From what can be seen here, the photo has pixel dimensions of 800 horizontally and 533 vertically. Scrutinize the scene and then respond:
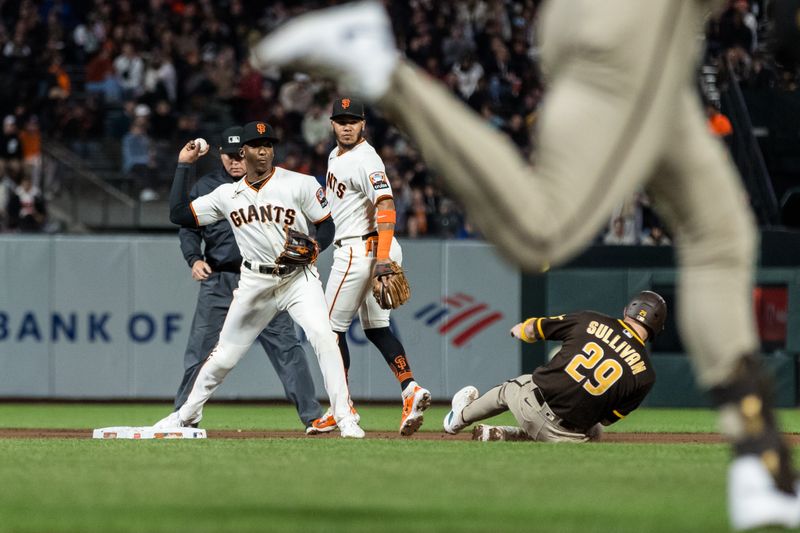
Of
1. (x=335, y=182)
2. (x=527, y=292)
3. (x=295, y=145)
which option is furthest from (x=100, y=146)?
(x=335, y=182)

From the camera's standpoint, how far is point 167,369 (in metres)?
14.1

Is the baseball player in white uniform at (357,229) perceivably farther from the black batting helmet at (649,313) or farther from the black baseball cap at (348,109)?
the black batting helmet at (649,313)

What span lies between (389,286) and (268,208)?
0.95 m

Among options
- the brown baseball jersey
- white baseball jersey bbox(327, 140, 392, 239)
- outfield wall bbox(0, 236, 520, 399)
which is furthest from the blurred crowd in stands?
the brown baseball jersey

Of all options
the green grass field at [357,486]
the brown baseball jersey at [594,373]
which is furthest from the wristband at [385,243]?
the green grass field at [357,486]

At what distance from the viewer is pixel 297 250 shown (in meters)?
8.27

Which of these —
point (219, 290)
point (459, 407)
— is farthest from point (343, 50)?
point (219, 290)

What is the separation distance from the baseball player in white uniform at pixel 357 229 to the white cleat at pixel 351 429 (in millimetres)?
715

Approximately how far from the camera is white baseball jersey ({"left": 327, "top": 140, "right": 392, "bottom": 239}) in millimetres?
9086

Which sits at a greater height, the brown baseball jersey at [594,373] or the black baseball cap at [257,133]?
the black baseball cap at [257,133]

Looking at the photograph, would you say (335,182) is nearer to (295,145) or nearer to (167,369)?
(167,369)

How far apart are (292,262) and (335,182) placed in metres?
1.19

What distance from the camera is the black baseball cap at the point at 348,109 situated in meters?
9.11

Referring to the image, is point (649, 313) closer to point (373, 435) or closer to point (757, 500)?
point (373, 435)
